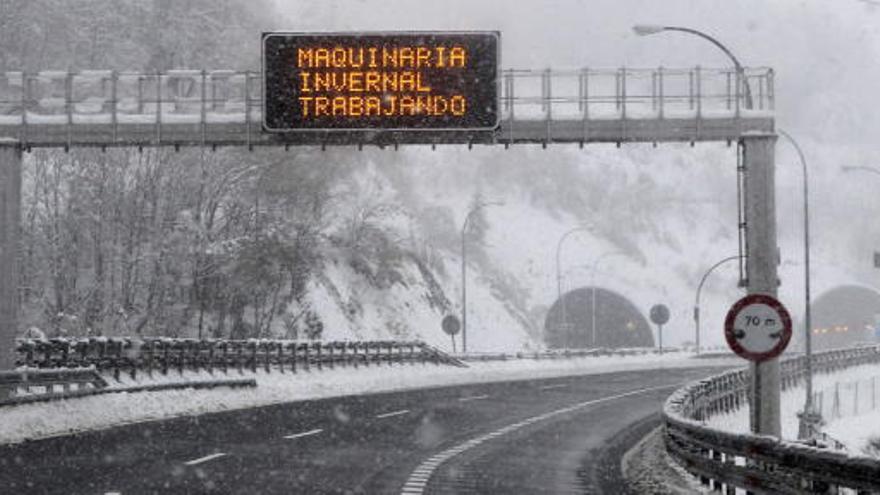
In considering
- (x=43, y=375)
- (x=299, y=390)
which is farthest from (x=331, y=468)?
(x=299, y=390)

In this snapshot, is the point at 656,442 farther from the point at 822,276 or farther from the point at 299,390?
the point at 822,276

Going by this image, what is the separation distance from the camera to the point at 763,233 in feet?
84.2

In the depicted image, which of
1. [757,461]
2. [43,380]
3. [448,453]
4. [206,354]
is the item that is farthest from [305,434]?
[206,354]

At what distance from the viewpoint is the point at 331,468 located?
17391 mm

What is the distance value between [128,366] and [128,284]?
26.3 m

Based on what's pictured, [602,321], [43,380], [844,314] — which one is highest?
[43,380]

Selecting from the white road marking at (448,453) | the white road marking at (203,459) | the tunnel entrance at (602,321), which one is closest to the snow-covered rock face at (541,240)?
the tunnel entrance at (602,321)

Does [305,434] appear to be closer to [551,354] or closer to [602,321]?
[551,354]

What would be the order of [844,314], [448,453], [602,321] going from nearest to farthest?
[448,453], [602,321], [844,314]

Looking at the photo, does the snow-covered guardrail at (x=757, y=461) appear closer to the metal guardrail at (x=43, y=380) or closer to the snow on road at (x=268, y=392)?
the snow on road at (x=268, y=392)

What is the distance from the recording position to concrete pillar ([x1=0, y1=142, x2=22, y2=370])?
27.5m

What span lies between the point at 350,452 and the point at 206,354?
21.0 m

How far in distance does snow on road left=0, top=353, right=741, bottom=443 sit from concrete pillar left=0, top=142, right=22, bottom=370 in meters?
2.18

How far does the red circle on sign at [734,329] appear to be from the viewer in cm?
1535
